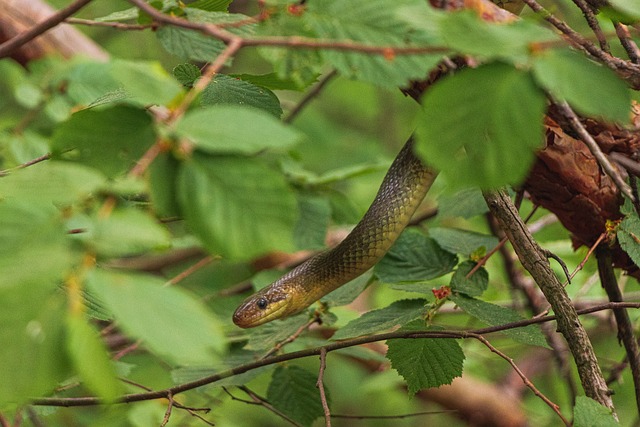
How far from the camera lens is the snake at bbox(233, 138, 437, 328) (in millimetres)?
1957

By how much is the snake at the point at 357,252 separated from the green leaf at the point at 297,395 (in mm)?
322

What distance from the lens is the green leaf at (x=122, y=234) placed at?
728 millimetres

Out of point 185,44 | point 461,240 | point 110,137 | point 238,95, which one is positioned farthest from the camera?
point 461,240

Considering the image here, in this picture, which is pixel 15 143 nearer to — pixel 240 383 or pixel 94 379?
pixel 240 383

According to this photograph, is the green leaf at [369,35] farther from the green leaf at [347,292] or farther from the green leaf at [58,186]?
the green leaf at [347,292]

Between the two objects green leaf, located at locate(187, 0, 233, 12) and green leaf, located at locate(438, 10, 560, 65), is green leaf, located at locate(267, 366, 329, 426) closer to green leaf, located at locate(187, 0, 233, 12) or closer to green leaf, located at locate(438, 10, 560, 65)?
green leaf, located at locate(187, 0, 233, 12)

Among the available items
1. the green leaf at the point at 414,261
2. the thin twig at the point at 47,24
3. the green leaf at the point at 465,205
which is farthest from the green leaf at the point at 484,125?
the green leaf at the point at 465,205

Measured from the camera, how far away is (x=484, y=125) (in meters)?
0.86

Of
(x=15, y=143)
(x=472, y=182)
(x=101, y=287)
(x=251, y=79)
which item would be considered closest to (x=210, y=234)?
(x=101, y=287)

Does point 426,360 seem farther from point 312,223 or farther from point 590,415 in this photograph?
point 312,223

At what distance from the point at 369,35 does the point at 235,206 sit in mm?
301

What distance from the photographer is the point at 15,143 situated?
8.77ft

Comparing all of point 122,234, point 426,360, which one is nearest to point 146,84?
point 122,234

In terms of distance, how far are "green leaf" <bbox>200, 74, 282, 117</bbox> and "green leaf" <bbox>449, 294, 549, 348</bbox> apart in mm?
576
